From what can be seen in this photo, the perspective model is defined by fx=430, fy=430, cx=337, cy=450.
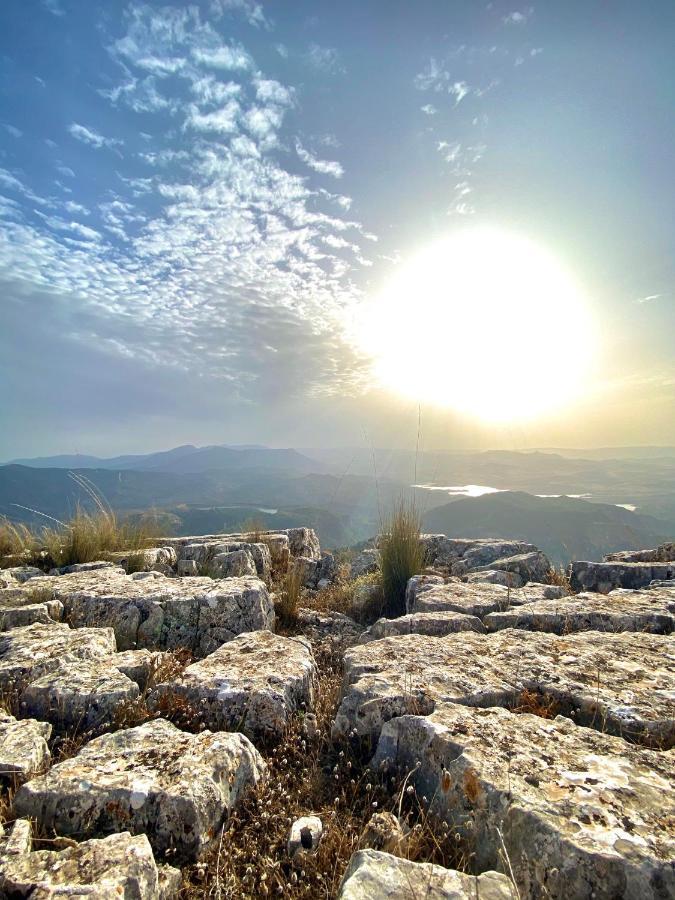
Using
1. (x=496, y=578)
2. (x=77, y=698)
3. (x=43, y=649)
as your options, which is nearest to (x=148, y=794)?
(x=77, y=698)

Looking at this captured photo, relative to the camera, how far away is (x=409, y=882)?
5.57 ft

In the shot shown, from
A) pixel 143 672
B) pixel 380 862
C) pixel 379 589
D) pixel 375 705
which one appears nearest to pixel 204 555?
pixel 379 589

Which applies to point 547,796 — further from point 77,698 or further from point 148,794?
point 77,698

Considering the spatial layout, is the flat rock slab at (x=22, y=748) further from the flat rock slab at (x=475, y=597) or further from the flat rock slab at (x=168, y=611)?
the flat rock slab at (x=475, y=597)

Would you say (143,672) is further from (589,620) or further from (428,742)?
(589,620)

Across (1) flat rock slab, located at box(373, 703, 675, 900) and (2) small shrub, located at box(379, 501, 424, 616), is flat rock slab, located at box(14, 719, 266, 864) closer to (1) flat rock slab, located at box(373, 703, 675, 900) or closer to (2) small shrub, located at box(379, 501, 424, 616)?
(1) flat rock slab, located at box(373, 703, 675, 900)

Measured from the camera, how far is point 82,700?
3.18m

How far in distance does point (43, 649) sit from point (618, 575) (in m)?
7.75

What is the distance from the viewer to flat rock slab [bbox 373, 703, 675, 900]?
179 cm

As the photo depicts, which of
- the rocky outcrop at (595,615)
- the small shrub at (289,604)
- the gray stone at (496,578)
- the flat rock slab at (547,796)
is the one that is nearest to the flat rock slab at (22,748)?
the flat rock slab at (547,796)

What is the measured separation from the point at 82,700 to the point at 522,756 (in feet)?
9.92

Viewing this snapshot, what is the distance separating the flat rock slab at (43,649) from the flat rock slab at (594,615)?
4108 millimetres

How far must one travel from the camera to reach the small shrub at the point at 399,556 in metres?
7.22

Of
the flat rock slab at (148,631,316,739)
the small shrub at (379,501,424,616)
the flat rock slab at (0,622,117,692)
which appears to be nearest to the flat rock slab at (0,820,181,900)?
the flat rock slab at (148,631,316,739)
